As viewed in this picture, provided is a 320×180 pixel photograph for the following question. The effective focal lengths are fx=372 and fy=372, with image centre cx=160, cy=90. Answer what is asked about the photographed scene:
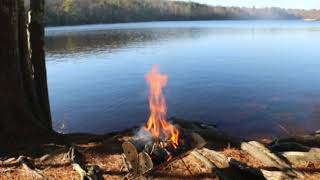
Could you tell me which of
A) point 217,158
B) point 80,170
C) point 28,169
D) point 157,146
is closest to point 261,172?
point 217,158

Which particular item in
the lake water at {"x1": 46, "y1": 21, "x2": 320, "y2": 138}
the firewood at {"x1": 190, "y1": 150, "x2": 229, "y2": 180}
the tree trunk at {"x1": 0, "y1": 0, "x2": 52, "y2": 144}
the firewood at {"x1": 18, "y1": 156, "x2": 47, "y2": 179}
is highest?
the tree trunk at {"x1": 0, "y1": 0, "x2": 52, "y2": 144}

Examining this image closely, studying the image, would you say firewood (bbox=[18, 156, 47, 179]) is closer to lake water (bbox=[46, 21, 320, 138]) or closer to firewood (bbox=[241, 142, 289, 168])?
firewood (bbox=[241, 142, 289, 168])

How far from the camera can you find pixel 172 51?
207 feet

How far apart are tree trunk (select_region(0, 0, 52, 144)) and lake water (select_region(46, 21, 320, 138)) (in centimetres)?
1003

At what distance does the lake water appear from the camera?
2497cm

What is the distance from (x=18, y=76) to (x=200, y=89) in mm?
23000

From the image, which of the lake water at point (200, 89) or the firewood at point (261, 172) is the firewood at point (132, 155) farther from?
the lake water at point (200, 89)

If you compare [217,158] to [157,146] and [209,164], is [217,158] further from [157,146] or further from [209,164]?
[157,146]

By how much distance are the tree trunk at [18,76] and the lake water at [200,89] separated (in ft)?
32.9

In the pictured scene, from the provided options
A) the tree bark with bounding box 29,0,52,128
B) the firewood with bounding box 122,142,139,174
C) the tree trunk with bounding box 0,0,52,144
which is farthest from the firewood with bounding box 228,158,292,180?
the tree bark with bounding box 29,0,52,128

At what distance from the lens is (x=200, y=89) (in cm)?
3438

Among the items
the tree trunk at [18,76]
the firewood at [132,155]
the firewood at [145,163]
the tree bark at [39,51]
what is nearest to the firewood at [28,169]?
the tree trunk at [18,76]

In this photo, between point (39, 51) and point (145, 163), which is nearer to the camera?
point (145, 163)

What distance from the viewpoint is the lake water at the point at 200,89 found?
24969 millimetres
